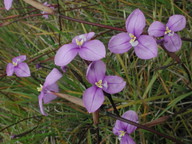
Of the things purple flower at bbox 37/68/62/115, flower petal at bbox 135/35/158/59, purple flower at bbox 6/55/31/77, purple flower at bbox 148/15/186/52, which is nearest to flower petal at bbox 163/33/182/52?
purple flower at bbox 148/15/186/52

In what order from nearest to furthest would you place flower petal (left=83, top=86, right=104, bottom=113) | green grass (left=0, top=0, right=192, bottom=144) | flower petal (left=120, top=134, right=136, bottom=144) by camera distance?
1. flower petal (left=83, top=86, right=104, bottom=113)
2. flower petal (left=120, top=134, right=136, bottom=144)
3. green grass (left=0, top=0, right=192, bottom=144)

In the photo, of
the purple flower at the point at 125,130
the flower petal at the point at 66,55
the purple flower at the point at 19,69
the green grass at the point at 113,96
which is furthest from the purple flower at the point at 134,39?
the purple flower at the point at 19,69

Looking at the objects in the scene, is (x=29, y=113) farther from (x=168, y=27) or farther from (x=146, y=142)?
(x=168, y=27)

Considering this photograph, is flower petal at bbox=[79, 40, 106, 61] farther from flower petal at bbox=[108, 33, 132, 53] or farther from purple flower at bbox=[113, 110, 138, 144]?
purple flower at bbox=[113, 110, 138, 144]

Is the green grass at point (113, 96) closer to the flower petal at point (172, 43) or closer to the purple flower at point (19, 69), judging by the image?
the purple flower at point (19, 69)

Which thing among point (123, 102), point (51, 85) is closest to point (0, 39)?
point (123, 102)
